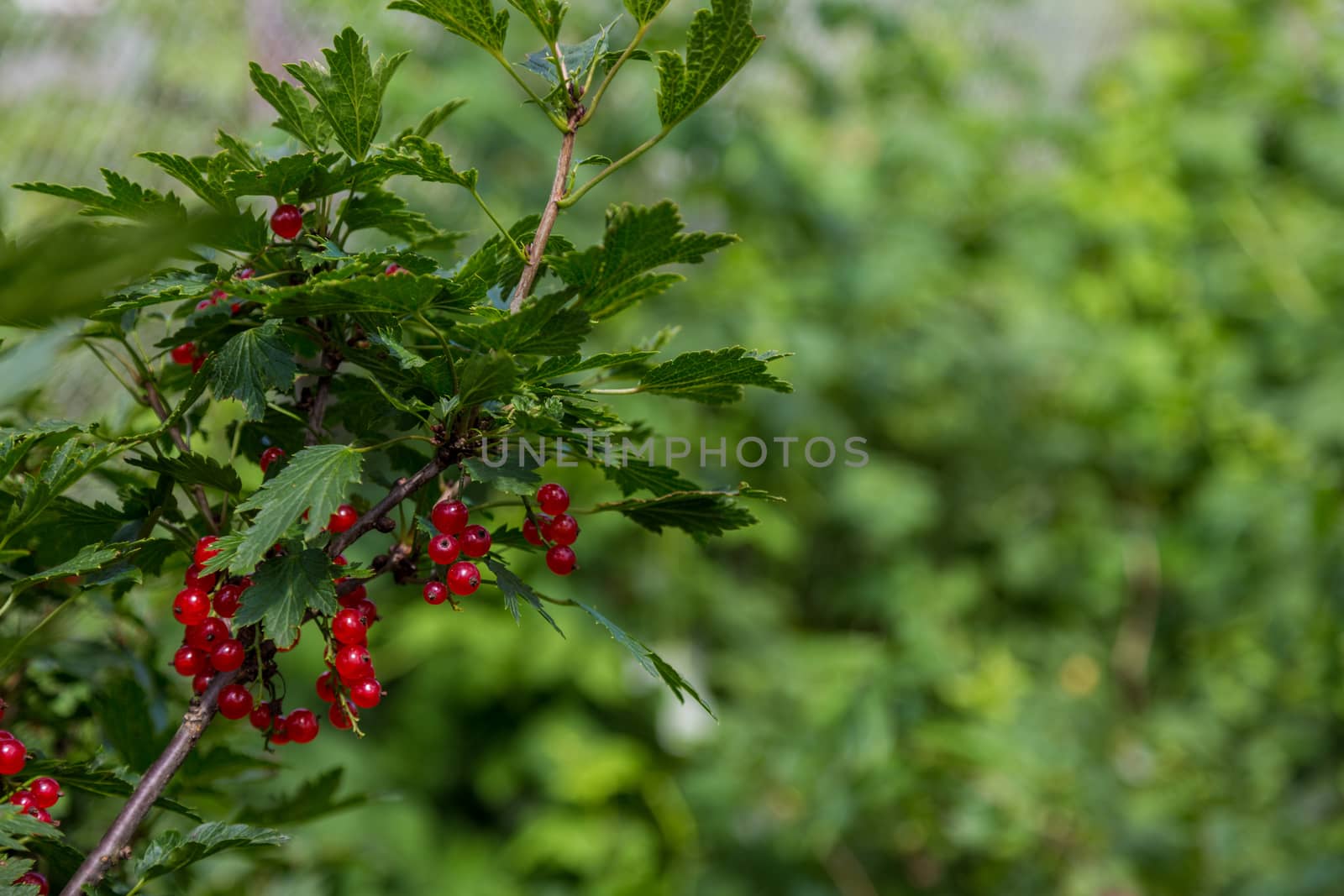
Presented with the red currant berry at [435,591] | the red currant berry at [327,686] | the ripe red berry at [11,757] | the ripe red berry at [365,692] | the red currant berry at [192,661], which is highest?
the red currant berry at [435,591]

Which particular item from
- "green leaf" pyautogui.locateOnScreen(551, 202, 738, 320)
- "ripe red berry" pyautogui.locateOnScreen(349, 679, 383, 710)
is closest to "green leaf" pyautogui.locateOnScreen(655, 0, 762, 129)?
"green leaf" pyautogui.locateOnScreen(551, 202, 738, 320)

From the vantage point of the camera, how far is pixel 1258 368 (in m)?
2.23

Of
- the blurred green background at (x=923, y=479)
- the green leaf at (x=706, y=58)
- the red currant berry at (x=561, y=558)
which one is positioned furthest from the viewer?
the blurred green background at (x=923, y=479)

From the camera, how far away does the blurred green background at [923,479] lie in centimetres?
165

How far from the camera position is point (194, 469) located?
0.44m

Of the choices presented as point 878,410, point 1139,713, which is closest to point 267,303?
point 878,410

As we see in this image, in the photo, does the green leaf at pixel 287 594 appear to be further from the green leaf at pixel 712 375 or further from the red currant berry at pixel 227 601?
the green leaf at pixel 712 375

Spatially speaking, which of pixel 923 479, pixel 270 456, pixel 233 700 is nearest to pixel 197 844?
pixel 233 700

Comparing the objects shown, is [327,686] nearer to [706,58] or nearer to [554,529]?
[554,529]

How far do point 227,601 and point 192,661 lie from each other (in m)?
0.03

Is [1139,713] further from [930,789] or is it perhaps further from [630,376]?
[630,376]

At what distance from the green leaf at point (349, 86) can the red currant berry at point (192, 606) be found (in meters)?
0.18

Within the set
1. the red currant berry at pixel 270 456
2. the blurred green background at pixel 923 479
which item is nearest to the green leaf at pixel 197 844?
the red currant berry at pixel 270 456

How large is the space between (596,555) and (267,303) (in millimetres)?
1468
